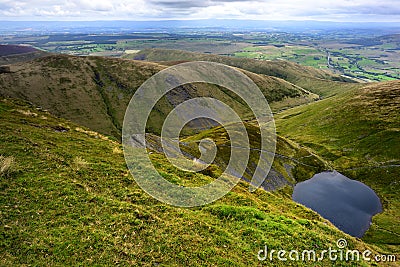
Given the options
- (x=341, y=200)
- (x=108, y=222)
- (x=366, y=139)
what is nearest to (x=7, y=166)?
(x=108, y=222)

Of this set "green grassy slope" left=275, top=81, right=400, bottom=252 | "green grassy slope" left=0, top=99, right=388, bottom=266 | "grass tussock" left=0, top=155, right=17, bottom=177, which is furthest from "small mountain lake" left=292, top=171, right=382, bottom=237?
"grass tussock" left=0, top=155, right=17, bottom=177

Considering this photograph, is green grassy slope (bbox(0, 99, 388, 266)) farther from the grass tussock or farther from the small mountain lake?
the small mountain lake

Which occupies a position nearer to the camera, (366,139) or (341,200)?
(341,200)

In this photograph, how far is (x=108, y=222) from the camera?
19.8 meters

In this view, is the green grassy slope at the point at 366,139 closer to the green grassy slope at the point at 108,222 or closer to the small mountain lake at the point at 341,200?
the small mountain lake at the point at 341,200

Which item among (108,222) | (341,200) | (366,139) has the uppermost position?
Result: (108,222)

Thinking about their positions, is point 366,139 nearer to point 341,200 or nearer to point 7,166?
point 341,200

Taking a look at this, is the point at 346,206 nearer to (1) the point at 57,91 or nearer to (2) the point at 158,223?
(2) the point at 158,223

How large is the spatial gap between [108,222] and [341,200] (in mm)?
68096

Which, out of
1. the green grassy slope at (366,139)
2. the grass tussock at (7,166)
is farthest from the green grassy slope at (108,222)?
the green grassy slope at (366,139)

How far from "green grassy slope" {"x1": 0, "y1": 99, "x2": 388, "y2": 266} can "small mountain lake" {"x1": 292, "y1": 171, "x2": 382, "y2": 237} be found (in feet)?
139

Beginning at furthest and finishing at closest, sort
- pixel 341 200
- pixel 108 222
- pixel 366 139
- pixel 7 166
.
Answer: pixel 366 139 → pixel 341 200 → pixel 7 166 → pixel 108 222

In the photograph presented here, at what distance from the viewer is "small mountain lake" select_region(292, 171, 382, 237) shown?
6300cm

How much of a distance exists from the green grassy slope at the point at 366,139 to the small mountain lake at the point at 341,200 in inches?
97.9
